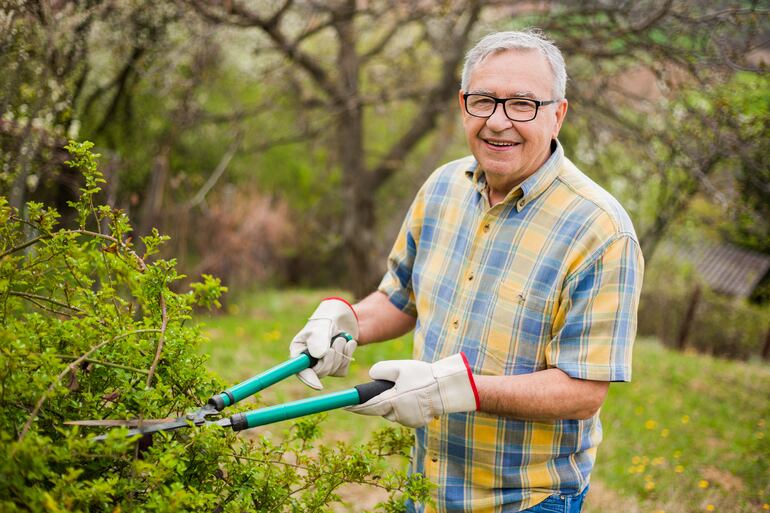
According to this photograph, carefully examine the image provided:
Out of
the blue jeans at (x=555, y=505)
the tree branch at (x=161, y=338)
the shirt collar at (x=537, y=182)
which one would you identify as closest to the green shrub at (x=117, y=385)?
the tree branch at (x=161, y=338)

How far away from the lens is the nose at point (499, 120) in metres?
1.92

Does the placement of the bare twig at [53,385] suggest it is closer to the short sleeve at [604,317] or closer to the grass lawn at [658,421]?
the short sleeve at [604,317]

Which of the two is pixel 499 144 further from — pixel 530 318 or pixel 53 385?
pixel 53 385

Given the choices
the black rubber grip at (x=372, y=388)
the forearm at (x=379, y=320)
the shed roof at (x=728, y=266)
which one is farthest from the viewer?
the shed roof at (x=728, y=266)

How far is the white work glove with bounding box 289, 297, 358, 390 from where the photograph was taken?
6.61 ft

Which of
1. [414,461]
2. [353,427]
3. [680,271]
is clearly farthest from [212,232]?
[680,271]

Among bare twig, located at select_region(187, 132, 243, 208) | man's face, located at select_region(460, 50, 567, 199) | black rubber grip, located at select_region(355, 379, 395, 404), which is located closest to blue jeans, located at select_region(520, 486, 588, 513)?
black rubber grip, located at select_region(355, 379, 395, 404)

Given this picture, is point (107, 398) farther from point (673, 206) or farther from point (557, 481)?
point (673, 206)

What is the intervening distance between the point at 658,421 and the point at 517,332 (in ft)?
15.4

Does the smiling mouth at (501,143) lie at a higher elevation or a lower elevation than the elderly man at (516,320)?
higher

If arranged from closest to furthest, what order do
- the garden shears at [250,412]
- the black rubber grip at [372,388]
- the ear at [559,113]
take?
the garden shears at [250,412] < the black rubber grip at [372,388] < the ear at [559,113]

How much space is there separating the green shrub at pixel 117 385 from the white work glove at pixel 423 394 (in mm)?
135

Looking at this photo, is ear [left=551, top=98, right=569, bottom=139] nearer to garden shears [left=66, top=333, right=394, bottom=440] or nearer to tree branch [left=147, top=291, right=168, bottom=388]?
garden shears [left=66, top=333, right=394, bottom=440]

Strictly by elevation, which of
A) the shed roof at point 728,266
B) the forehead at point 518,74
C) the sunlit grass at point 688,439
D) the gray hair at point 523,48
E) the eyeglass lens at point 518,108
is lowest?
the shed roof at point 728,266
